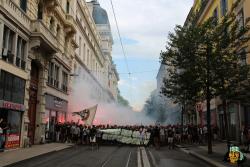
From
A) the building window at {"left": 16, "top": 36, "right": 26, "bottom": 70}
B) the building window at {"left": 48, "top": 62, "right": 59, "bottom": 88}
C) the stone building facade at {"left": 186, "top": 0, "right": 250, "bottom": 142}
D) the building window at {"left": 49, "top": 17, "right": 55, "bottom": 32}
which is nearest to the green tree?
the stone building facade at {"left": 186, "top": 0, "right": 250, "bottom": 142}

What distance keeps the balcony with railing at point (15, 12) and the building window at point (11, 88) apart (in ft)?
11.3

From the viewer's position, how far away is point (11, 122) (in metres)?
22.0

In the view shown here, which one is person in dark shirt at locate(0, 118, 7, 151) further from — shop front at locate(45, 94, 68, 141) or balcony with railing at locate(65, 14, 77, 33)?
balcony with railing at locate(65, 14, 77, 33)

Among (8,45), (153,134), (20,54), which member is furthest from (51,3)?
(153,134)

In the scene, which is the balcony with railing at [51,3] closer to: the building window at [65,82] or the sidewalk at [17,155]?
the building window at [65,82]

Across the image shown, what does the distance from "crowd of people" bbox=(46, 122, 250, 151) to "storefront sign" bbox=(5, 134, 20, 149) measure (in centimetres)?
563

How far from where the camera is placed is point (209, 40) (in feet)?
68.2

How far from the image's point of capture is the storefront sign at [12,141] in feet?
69.5

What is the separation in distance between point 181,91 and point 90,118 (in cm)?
1151

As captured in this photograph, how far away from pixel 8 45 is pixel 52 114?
36.7 feet

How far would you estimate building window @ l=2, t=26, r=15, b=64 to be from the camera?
2070 centimetres

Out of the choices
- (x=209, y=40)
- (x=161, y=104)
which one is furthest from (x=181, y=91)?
(x=161, y=104)

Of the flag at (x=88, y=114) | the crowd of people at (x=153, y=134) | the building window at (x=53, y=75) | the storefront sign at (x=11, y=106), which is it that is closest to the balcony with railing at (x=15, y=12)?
the storefront sign at (x=11, y=106)

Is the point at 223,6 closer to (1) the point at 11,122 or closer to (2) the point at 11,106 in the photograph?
(2) the point at 11,106
